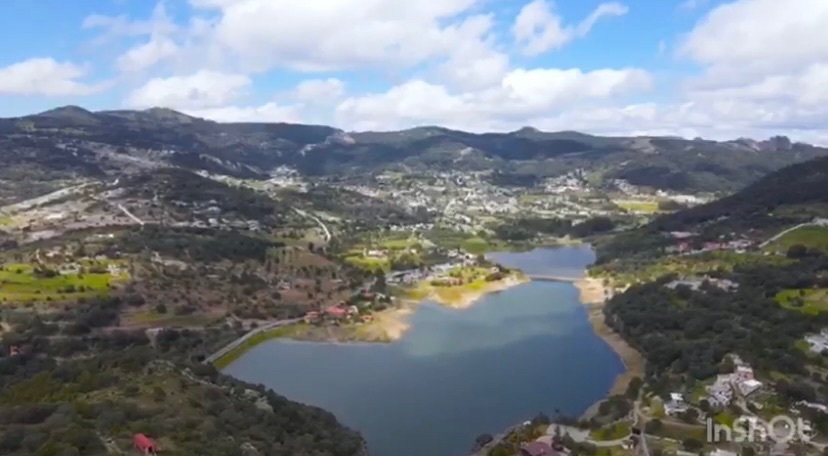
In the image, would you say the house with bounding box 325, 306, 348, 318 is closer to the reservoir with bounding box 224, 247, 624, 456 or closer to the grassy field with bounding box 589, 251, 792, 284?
the reservoir with bounding box 224, 247, 624, 456

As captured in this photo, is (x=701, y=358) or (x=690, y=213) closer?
(x=701, y=358)

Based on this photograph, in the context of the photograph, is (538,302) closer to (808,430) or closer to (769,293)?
(769,293)

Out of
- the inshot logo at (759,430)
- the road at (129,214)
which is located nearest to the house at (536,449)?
the inshot logo at (759,430)

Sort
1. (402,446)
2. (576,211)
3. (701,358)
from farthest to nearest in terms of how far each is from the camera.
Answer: (576,211)
(701,358)
(402,446)

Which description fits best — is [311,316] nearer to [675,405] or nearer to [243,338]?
[243,338]

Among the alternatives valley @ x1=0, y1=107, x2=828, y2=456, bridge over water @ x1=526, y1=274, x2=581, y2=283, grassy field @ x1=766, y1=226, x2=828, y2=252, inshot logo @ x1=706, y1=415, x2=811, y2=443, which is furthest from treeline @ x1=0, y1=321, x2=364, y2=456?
grassy field @ x1=766, y1=226, x2=828, y2=252

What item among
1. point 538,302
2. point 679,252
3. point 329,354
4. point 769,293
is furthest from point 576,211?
point 329,354
